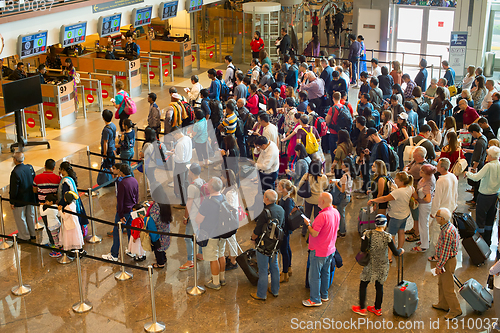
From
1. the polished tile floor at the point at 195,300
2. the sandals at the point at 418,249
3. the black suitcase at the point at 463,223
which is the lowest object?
the polished tile floor at the point at 195,300

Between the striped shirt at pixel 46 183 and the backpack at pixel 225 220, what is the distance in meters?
2.79

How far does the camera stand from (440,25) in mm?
20844

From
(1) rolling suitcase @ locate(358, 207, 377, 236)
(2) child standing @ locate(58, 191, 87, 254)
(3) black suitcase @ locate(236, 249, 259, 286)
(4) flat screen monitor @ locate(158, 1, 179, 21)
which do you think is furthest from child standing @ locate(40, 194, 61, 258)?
(4) flat screen monitor @ locate(158, 1, 179, 21)

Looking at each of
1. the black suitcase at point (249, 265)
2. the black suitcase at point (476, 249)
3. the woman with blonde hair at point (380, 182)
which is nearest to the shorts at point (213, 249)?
the black suitcase at point (249, 265)

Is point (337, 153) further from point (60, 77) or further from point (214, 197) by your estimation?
point (60, 77)

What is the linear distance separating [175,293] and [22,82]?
23.8ft

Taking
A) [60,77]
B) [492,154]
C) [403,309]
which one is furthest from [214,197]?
[60,77]

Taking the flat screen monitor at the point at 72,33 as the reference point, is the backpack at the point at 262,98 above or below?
below

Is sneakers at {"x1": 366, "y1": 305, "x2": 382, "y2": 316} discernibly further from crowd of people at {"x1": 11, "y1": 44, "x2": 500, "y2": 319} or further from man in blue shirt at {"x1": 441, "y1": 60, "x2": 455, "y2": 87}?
man in blue shirt at {"x1": 441, "y1": 60, "x2": 455, "y2": 87}

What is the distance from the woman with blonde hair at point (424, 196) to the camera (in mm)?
7745

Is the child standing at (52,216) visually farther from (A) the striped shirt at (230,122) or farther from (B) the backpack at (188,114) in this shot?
(B) the backpack at (188,114)

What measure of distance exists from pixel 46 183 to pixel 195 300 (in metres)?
3.06

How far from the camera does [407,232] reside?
8.87m

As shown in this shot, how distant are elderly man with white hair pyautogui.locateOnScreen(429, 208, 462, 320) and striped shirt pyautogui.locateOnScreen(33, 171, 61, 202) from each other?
18.7 feet
